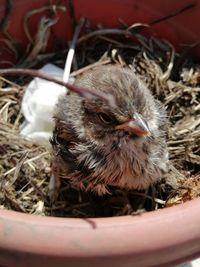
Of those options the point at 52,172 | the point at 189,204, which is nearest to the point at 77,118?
the point at 52,172

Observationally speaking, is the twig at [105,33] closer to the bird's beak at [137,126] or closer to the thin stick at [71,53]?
the thin stick at [71,53]

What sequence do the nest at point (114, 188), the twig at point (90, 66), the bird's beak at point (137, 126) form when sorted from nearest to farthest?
the bird's beak at point (137, 126)
the nest at point (114, 188)
the twig at point (90, 66)

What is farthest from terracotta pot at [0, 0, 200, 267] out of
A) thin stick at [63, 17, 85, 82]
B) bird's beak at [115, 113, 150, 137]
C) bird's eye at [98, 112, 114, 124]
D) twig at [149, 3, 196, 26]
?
twig at [149, 3, 196, 26]

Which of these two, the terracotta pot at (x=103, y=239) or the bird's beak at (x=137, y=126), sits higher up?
the bird's beak at (x=137, y=126)

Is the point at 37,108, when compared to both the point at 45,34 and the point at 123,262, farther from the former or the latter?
the point at 123,262

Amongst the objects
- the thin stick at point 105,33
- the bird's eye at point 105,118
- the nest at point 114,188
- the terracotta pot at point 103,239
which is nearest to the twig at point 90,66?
the nest at point 114,188

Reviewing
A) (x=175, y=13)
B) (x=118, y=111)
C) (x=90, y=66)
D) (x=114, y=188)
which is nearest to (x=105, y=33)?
(x=90, y=66)
